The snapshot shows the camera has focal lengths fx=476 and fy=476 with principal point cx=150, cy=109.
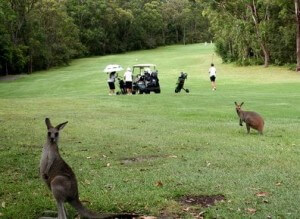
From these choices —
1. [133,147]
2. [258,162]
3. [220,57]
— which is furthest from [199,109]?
[220,57]

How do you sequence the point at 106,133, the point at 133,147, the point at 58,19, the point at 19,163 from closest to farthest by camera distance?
the point at 19,163 < the point at 133,147 < the point at 106,133 < the point at 58,19

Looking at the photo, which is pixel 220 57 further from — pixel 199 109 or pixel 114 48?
pixel 199 109

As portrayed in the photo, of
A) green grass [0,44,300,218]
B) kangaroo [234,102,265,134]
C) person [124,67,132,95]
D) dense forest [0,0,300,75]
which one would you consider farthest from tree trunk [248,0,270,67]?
kangaroo [234,102,265,134]

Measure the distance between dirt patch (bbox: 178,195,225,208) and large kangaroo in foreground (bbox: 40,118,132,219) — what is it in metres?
1.46

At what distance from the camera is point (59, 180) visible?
5754 millimetres

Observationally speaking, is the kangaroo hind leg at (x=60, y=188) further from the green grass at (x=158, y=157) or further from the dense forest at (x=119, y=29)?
the dense forest at (x=119, y=29)

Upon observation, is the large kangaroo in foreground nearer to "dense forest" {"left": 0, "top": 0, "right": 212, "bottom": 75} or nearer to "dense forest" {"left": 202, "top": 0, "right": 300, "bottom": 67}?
"dense forest" {"left": 0, "top": 0, "right": 212, "bottom": 75}

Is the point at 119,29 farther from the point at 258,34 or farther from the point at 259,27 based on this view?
the point at 259,27

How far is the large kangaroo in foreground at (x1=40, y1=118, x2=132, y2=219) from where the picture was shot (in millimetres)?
5723

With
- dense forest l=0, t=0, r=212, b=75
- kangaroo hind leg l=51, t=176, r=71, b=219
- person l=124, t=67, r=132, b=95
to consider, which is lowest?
person l=124, t=67, r=132, b=95

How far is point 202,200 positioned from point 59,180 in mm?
2660

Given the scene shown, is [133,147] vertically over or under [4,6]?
under

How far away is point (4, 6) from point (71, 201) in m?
53.1

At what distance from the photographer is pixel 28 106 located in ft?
77.2
